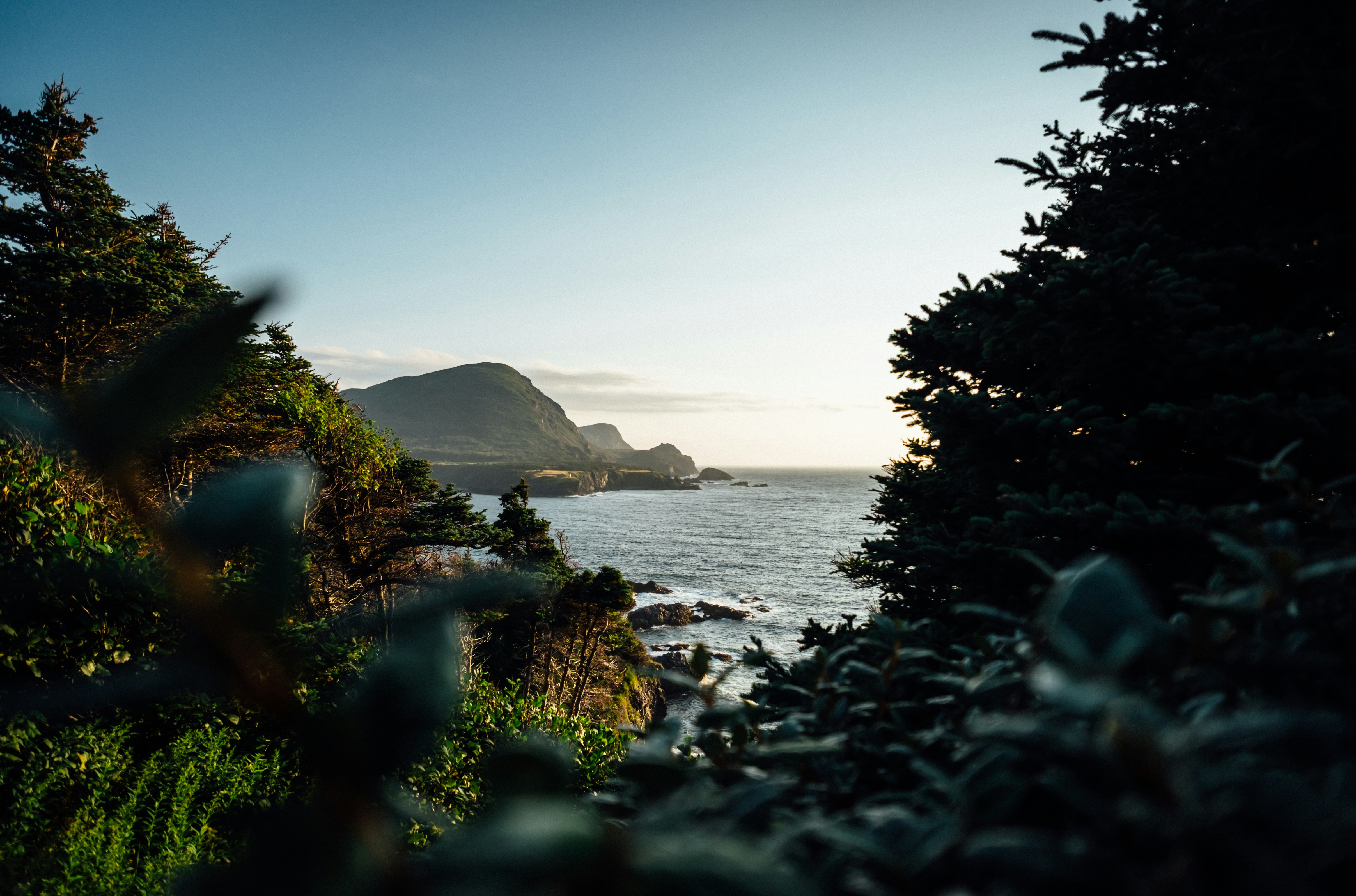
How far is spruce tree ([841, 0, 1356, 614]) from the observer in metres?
3.17

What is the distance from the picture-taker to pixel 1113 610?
77 cm

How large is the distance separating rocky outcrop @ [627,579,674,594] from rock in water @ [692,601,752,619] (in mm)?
3796

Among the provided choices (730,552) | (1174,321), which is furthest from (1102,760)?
(730,552)

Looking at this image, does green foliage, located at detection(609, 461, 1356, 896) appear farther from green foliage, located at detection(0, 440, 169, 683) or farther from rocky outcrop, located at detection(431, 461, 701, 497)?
rocky outcrop, located at detection(431, 461, 701, 497)

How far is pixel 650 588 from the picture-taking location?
38.2m

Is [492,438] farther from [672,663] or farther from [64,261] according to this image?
[64,261]

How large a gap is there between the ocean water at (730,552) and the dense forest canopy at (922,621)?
2645 mm

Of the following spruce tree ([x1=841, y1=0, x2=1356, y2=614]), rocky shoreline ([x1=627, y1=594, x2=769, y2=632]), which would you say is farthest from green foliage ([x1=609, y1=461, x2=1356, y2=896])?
rocky shoreline ([x1=627, y1=594, x2=769, y2=632])

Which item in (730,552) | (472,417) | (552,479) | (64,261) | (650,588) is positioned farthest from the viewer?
(472,417)

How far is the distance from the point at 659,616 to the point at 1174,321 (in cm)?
3100

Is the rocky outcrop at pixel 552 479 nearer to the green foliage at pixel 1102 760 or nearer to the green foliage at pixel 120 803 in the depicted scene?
the green foliage at pixel 120 803

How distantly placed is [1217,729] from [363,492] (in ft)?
45.3

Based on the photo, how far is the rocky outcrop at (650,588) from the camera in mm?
37562

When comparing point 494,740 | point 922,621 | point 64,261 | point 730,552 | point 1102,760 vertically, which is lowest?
point 730,552
